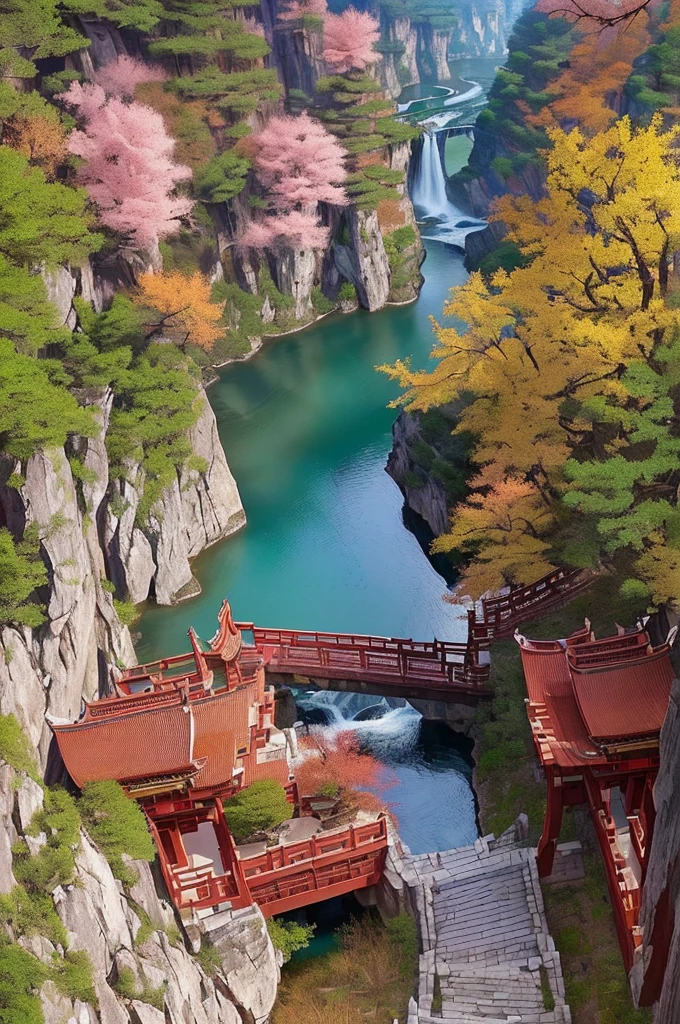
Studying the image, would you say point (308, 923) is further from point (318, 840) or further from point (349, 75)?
point (349, 75)

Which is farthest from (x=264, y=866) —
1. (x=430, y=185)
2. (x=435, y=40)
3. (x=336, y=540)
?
(x=435, y=40)

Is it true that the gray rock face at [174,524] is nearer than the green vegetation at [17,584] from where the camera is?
No

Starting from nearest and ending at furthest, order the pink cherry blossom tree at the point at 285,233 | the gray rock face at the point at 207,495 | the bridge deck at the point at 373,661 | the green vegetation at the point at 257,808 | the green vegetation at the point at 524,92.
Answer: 1. the green vegetation at the point at 257,808
2. the bridge deck at the point at 373,661
3. the gray rock face at the point at 207,495
4. the pink cherry blossom tree at the point at 285,233
5. the green vegetation at the point at 524,92

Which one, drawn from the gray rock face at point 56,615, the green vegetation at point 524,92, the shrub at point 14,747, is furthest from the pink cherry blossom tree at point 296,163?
the shrub at point 14,747

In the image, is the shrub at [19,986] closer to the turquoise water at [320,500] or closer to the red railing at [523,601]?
the red railing at [523,601]

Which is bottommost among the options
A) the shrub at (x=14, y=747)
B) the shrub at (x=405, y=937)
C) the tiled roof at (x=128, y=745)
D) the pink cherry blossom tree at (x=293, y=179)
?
the shrub at (x=405, y=937)

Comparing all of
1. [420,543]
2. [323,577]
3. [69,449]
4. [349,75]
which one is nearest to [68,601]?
[69,449]

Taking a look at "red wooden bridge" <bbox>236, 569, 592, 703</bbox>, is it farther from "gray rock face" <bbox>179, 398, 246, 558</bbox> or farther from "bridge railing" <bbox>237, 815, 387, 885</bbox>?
"gray rock face" <bbox>179, 398, 246, 558</bbox>
